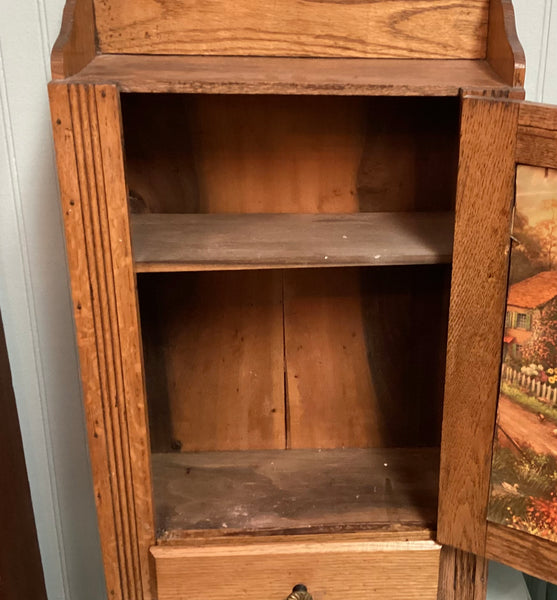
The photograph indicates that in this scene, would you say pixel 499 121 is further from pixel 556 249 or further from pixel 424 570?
pixel 424 570

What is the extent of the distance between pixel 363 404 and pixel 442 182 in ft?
1.62

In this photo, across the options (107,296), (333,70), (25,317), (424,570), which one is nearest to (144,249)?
(107,296)

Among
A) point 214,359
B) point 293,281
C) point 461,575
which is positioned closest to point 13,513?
point 214,359

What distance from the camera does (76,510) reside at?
5.65ft

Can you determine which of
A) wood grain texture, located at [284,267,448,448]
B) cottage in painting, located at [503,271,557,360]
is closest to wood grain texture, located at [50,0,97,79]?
wood grain texture, located at [284,267,448,448]

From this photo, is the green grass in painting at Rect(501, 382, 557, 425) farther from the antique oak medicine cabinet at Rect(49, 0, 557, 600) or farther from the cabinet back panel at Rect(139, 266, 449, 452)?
the cabinet back panel at Rect(139, 266, 449, 452)

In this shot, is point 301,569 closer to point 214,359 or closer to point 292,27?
point 214,359

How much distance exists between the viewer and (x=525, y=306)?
1025 mm

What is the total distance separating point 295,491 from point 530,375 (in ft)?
1.78

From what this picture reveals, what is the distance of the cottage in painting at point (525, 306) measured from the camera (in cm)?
100

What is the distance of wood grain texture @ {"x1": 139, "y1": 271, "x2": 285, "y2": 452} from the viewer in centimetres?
147

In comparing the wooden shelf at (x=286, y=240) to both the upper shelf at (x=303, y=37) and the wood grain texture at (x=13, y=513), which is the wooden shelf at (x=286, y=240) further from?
the wood grain texture at (x=13, y=513)

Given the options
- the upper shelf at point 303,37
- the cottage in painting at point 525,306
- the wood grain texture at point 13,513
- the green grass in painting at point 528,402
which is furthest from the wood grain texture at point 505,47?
the wood grain texture at point 13,513

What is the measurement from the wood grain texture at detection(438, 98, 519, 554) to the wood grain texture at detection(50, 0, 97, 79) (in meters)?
0.57
